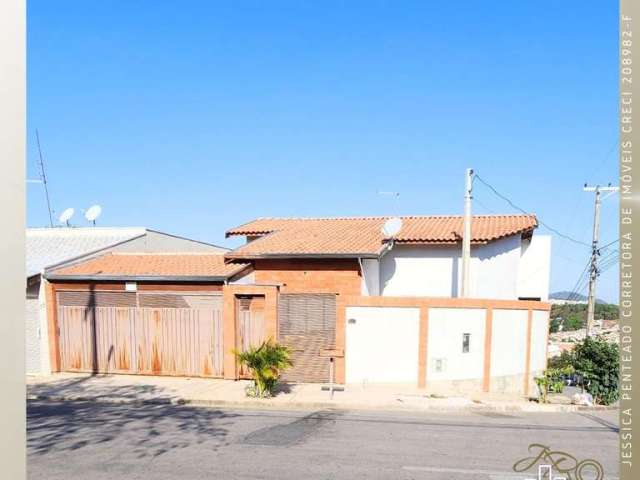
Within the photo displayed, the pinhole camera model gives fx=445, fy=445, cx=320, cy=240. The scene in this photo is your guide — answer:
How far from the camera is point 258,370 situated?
923 cm

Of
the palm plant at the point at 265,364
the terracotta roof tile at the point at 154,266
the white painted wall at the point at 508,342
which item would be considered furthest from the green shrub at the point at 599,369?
the terracotta roof tile at the point at 154,266

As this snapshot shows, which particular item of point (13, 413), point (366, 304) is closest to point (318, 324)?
point (366, 304)

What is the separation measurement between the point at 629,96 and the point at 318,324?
30.1 feet

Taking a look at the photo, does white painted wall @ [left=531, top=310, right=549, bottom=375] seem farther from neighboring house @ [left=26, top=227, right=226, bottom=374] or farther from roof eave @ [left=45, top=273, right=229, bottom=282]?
neighboring house @ [left=26, top=227, right=226, bottom=374]

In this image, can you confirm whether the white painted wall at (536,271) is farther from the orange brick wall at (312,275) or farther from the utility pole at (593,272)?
the orange brick wall at (312,275)

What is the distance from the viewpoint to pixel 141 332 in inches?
442

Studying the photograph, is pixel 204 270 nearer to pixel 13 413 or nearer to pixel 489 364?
pixel 489 364

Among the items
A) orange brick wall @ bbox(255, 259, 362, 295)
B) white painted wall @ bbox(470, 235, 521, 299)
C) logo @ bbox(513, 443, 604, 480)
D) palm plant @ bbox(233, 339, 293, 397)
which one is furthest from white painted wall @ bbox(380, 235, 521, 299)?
logo @ bbox(513, 443, 604, 480)

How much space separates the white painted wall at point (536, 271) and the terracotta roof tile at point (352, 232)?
66.0 inches

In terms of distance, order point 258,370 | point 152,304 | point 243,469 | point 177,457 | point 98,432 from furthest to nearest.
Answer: point 152,304
point 258,370
point 98,432
point 177,457
point 243,469

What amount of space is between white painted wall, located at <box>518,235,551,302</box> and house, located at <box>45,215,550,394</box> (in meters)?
5.26

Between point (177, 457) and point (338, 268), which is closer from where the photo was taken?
point (177, 457)

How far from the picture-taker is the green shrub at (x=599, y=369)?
1002cm

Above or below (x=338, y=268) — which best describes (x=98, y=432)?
below
